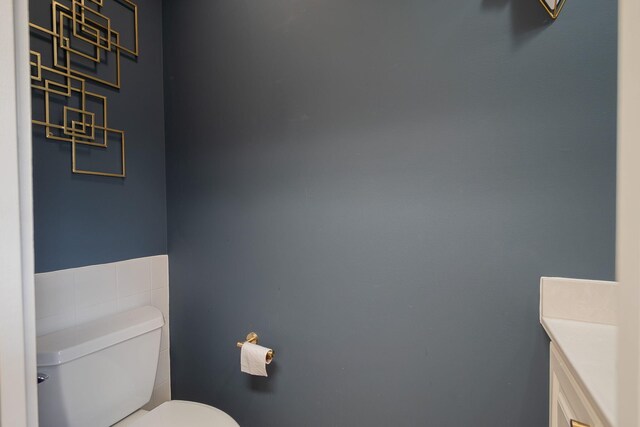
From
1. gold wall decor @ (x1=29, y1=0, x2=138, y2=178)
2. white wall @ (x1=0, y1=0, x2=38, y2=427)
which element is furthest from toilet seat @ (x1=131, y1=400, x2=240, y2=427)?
gold wall decor @ (x1=29, y1=0, x2=138, y2=178)

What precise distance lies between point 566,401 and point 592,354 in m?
0.14

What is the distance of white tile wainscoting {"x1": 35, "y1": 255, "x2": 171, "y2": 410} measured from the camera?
1.04m

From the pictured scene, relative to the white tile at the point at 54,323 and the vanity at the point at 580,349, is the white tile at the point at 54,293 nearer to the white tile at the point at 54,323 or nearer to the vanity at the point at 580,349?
the white tile at the point at 54,323

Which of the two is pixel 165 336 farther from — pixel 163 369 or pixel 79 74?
pixel 79 74

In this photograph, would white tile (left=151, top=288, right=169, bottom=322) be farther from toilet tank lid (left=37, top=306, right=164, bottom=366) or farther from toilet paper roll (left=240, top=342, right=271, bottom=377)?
toilet paper roll (left=240, top=342, right=271, bottom=377)

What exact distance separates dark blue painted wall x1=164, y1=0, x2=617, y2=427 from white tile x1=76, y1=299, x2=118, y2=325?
29cm

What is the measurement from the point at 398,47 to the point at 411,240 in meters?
0.70

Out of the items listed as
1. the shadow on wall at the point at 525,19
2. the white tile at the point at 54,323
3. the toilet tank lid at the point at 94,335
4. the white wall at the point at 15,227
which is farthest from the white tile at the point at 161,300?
the shadow on wall at the point at 525,19

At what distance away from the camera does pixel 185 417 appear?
1.09 m

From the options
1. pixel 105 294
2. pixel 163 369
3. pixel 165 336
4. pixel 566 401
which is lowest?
pixel 163 369

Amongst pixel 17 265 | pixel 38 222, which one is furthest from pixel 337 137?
pixel 38 222

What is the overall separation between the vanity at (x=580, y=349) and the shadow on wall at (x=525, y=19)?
0.75 metres

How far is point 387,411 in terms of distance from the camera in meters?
1.04

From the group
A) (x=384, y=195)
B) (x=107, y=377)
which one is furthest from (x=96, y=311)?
(x=384, y=195)
